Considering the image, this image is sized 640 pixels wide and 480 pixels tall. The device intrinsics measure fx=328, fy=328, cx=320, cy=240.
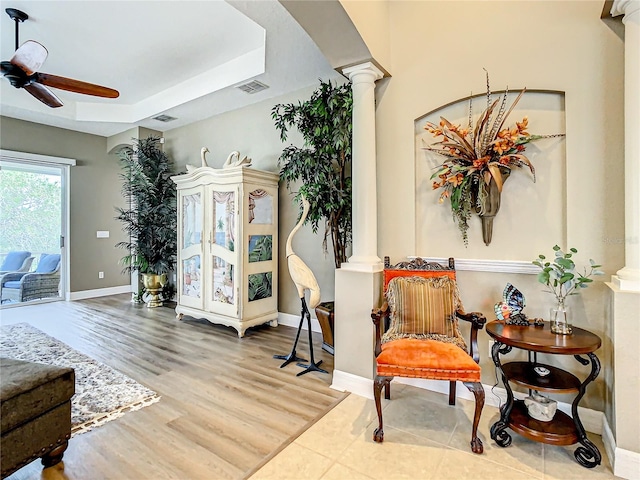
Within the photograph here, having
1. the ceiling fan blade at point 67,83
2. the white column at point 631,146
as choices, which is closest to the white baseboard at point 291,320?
the white column at point 631,146

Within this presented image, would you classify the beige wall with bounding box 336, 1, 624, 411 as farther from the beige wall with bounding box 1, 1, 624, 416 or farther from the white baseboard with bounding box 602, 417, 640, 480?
the white baseboard with bounding box 602, 417, 640, 480

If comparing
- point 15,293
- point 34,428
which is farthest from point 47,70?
point 34,428

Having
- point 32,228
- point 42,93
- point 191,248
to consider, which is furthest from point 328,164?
point 32,228

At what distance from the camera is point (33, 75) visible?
9.98ft

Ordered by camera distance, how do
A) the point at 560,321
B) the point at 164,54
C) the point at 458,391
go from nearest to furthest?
the point at 560,321, the point at 458,391, the point at 164,54

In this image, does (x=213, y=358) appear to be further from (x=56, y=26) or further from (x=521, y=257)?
(x=56, y=26)

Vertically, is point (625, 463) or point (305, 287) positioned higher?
point (305, 287)

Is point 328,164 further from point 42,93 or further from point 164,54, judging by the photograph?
point 42,93

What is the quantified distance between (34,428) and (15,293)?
17.3ft

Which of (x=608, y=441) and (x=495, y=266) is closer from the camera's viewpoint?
(x=608, y=441)

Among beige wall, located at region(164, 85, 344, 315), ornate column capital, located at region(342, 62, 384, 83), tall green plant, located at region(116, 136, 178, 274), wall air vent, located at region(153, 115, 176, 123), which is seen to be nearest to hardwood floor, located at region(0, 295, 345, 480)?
beige wall, located at region(164, 85, 344, 315)

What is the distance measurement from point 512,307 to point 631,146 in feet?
3.67

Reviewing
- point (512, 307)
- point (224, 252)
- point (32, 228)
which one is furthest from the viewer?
point (32, 228)

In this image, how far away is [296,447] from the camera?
Result: 1916 millimetres
